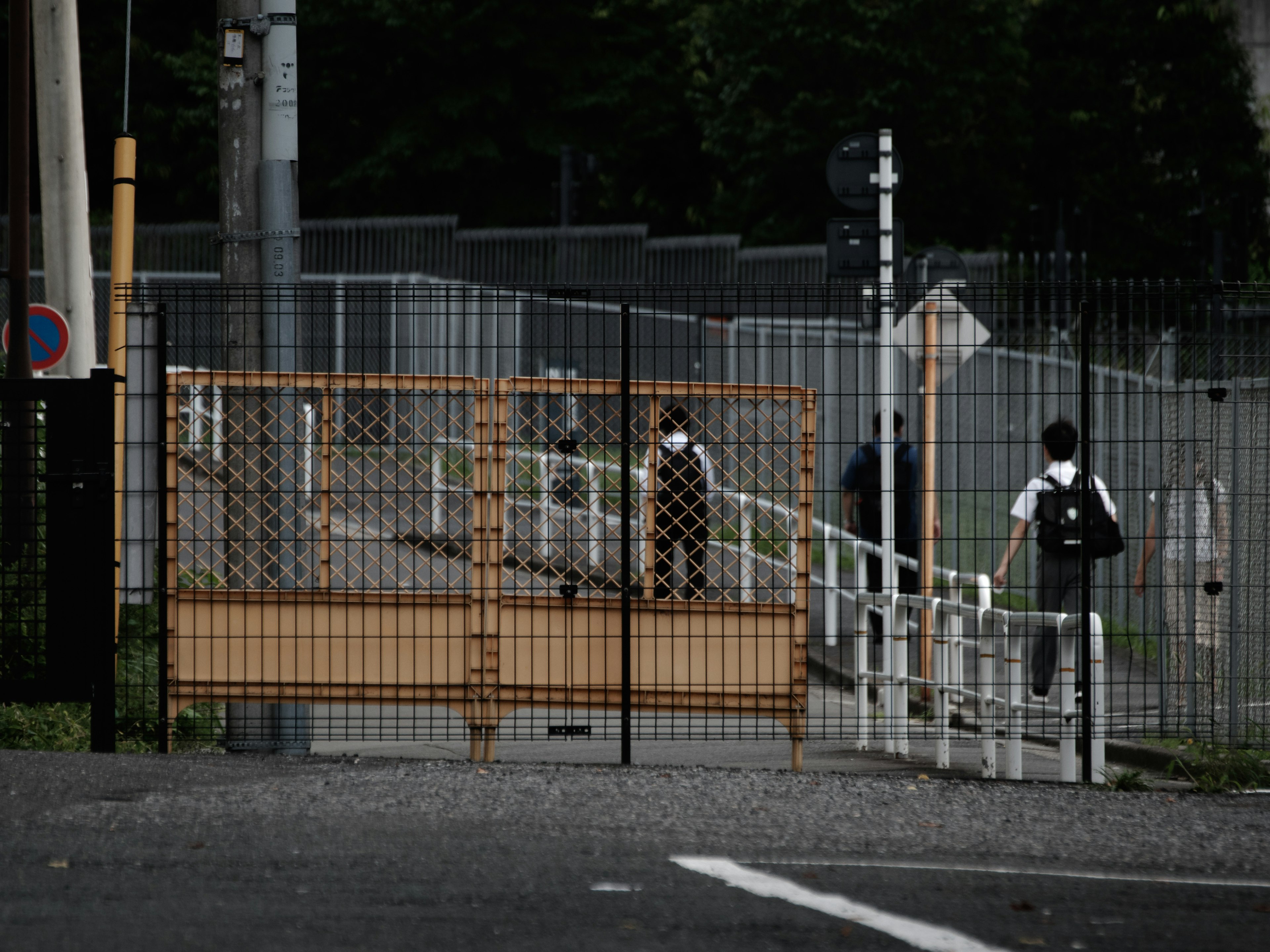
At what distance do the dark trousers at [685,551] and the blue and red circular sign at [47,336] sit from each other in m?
7.57

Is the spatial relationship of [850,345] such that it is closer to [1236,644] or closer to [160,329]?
[1236,644]

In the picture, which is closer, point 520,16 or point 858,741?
point 858,741

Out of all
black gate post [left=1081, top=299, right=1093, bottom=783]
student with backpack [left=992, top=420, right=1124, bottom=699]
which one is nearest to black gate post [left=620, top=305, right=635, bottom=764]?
black gate post [left=1081, top=299, right=1093, bottom=783]

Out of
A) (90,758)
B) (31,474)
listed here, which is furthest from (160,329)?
(90,758)

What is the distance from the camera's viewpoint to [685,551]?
282 inches

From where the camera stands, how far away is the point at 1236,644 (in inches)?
289

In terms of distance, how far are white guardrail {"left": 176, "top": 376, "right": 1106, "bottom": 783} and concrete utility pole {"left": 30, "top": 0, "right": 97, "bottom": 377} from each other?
508 cm

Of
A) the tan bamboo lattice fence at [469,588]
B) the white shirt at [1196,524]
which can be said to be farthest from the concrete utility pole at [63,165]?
the white shirt at [1196,524]

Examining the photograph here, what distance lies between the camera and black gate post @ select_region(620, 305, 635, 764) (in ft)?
22.1

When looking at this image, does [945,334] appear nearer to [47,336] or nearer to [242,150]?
[242,150]

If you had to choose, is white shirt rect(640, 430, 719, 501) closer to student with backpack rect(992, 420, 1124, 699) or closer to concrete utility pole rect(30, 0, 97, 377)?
student with backpack rect(992, 420, 1124, 699)

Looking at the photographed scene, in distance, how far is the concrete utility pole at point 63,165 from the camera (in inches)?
502

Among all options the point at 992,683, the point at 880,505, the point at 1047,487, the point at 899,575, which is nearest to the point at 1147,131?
the point at 880,505

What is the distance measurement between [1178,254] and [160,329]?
32.5 metres
